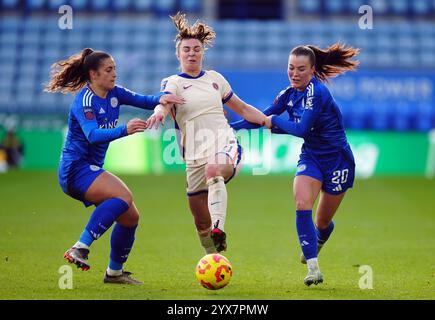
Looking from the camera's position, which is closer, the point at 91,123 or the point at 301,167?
the point at 91,123

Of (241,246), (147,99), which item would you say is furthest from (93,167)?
(241,246)

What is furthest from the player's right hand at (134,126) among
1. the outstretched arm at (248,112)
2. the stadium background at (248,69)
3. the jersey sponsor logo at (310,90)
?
the stadium background at (248,69)

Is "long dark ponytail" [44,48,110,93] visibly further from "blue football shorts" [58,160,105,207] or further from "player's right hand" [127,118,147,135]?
"player's right hand" [127,118,147,135]

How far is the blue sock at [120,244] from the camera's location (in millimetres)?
7762

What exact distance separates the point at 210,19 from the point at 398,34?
5453 millimetres

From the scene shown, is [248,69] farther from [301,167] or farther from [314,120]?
[314,120]

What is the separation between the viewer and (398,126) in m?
24.0

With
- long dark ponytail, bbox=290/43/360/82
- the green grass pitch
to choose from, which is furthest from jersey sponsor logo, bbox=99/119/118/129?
long dark ponytail, bbox=290/43/360/82

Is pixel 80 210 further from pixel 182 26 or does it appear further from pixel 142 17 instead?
pixel 142 17

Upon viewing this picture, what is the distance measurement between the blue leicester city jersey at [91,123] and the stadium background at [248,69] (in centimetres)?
1034

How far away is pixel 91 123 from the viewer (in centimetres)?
736

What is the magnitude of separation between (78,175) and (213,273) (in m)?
1.38

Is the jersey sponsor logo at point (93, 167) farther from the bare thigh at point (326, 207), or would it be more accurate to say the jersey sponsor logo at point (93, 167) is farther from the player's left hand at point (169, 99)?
the bare thigh at point (326, 207)
